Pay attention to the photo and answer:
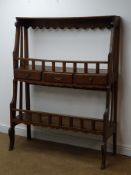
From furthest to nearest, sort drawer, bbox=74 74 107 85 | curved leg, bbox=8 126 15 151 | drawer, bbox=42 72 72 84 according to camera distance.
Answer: curved leg, bbox=8 126 15 151
drawer, bbox=42 72 72 84
drawer, bbox=74 74 107 85

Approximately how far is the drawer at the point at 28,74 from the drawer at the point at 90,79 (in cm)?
38

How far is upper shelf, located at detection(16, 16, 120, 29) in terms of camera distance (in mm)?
2913

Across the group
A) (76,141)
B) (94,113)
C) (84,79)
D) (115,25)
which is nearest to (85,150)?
(76,141)

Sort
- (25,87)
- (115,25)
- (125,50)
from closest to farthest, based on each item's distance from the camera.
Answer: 1. (115,25)
2. (125,50)
3. (25,87)

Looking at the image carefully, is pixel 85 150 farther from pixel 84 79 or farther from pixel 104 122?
pixel 84 79

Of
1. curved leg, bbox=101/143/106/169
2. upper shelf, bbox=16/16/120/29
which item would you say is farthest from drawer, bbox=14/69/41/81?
curved leg, bbox=101/143/106/169

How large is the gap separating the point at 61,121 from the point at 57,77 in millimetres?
432

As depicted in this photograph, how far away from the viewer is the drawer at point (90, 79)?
9.00ft

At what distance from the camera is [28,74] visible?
9.96 feet

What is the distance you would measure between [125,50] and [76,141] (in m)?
1.10

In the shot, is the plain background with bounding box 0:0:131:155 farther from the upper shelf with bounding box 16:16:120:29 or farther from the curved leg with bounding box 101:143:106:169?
the curved leg with bounding box 101:143:106:169

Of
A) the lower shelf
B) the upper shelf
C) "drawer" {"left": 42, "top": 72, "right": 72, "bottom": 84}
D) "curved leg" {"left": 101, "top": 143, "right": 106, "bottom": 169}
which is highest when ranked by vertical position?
the upper shelf

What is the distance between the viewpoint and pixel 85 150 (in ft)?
10.7

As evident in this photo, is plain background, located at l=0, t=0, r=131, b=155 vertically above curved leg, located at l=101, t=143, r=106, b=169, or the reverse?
plain background, located at l=0, t=0, r=131, b=155
